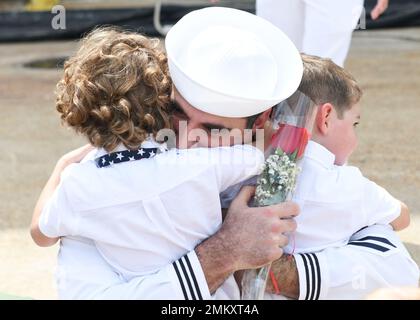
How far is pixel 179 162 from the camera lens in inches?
83.0

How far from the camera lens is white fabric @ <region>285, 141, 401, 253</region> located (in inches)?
87.4

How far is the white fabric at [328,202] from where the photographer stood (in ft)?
7.28

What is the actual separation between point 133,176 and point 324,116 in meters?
0.54

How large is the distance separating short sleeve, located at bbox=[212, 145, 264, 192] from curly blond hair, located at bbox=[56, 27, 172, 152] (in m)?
0.18

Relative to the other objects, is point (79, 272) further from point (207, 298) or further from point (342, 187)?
point (342, 187)

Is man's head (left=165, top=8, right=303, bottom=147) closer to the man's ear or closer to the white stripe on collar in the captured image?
the man's ear

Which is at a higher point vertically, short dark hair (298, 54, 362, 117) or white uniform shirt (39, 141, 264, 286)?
short dark hair (298, 54, 362, 117)

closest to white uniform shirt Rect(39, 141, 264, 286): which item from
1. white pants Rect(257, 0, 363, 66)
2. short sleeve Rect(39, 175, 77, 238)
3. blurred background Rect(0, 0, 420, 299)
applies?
short sleeve Rect(39, 175, 77, 238)

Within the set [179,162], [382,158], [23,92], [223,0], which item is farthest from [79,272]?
[223,0]

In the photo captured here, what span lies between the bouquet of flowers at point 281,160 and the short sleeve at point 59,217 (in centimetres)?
44

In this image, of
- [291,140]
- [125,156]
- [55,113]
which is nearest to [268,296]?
[291,140]

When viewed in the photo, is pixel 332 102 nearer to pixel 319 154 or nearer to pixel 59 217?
pixel 319 154

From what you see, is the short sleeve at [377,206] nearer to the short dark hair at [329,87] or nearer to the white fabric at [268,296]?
the white fabric at [268,296]
